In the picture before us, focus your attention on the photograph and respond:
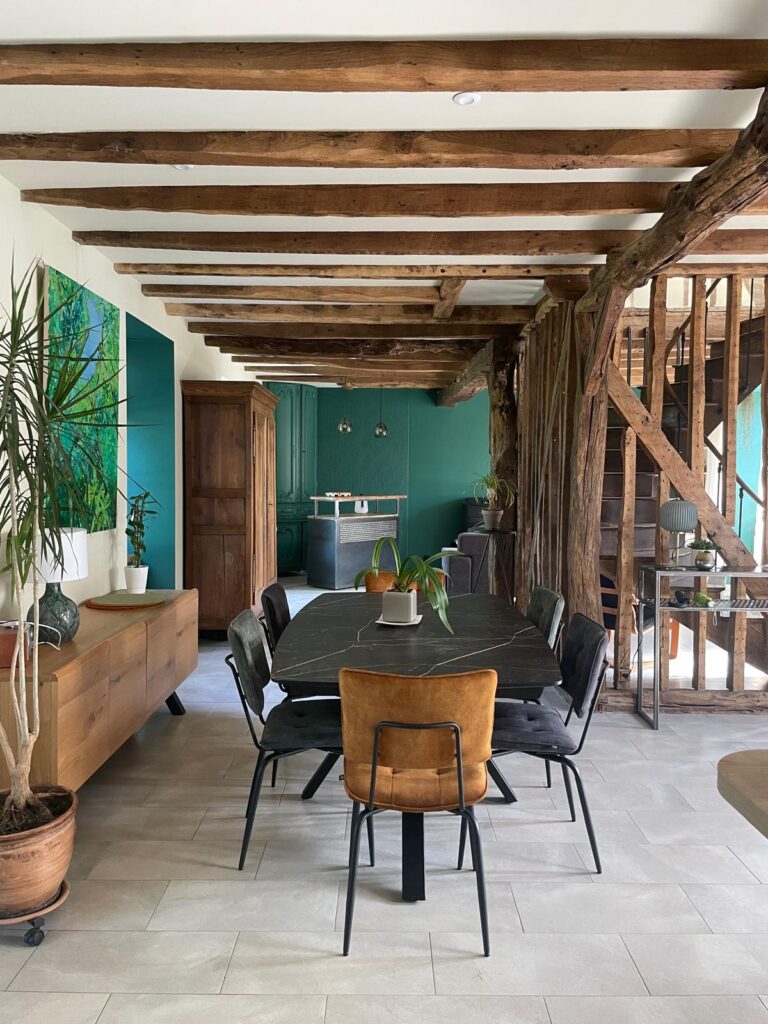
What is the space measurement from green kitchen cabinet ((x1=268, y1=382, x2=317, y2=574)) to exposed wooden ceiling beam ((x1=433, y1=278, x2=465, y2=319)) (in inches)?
205

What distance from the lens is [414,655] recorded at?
113 inches

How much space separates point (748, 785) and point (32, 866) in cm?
204

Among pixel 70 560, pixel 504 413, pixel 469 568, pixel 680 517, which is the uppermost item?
pixel 504 413

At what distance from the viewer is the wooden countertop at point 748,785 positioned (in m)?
1.32

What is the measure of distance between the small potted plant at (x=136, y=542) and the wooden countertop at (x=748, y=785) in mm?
3753

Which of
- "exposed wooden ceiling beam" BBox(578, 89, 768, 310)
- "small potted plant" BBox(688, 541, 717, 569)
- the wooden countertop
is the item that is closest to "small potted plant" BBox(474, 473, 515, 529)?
"small potted plant" BBox(688, 541, 717, 569)

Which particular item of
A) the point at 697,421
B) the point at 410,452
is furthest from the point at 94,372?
the point at 410,452

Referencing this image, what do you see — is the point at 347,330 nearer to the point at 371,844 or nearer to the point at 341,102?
the point at 341,102

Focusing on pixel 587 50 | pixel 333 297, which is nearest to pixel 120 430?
pixel 333 297

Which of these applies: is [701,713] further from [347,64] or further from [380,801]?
[347,64]

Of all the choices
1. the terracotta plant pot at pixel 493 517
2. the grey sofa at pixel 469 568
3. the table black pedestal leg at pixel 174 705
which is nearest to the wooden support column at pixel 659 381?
the terracotta plant pot at pixel 493 517

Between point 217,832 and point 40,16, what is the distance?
2.88 meters

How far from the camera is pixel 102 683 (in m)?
3.22

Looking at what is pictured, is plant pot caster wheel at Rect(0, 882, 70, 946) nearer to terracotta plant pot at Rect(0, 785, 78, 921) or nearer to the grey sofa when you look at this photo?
terracotta plant pot at Rect(0, 785, 78, 921)
